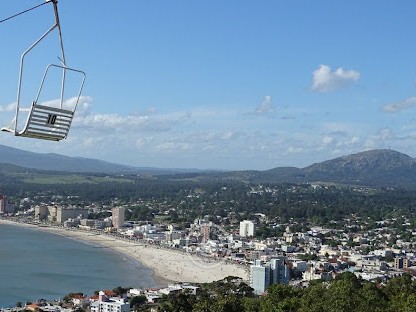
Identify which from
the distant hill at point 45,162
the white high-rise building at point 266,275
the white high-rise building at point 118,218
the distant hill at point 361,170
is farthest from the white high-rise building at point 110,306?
the distant hill at point 45,162

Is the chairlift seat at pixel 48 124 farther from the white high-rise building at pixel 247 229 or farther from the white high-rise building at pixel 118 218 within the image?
the white high-rise building at pixel 118 218

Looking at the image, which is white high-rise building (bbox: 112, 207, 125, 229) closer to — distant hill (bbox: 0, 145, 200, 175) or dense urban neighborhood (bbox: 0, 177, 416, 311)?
dense urban neighborhood (bbox: 0, 177, 416, 311)

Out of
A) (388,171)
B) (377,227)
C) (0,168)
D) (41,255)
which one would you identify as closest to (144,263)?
(41,255)

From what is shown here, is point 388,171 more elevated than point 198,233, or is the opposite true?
point 388,171

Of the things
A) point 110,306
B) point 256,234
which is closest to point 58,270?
point 110,306

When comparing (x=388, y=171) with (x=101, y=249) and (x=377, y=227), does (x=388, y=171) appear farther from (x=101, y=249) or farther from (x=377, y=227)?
(x=101, y=249)

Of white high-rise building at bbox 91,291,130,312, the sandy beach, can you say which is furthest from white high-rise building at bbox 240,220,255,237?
white high-rise building at bbox 91,291,130,312
